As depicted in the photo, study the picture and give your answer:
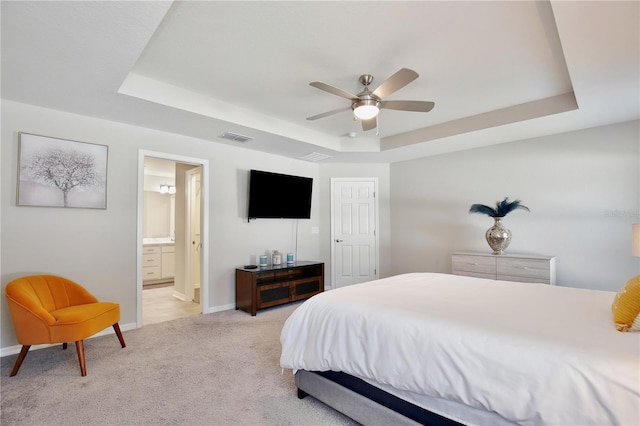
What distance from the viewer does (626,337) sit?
1375 millimetres

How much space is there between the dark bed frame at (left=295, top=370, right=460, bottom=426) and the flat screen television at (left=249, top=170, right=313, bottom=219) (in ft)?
9.79

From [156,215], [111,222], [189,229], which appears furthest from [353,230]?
[156,215]

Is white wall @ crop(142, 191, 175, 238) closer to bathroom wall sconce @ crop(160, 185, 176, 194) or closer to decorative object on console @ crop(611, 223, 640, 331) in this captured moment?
bathroom wall sconce @ crop(160, 185, 176, 194)

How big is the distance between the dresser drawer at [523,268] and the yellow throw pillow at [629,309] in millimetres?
2190

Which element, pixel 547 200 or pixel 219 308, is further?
pixel 219 308

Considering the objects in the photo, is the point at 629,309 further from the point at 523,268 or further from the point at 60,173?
the point at 60,173

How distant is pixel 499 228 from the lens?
4.05 meters

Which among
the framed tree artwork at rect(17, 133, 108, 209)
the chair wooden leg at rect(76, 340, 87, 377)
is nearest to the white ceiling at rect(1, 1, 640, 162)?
the framed tree artwork at rect(17, 133, 108, 209)

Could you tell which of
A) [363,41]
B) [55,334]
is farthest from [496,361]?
[55,334]

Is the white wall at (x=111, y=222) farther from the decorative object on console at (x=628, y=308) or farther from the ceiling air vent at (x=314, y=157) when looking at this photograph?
the decorative object on console at (x=628, y=308)

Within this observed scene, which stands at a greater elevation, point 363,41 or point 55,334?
point 363,41

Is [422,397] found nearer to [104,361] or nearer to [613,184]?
[104,361]

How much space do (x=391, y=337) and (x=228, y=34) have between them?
228 cm

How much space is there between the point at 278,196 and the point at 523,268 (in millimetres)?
3469
